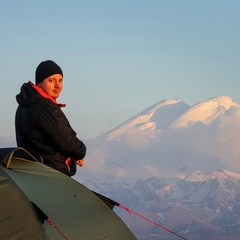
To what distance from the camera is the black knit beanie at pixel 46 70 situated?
933 centimetres

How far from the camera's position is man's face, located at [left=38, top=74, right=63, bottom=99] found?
9.34m

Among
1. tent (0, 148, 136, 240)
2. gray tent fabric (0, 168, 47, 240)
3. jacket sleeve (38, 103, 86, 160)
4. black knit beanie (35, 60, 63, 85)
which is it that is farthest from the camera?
black knit beanie (35, 60, 63, 85)

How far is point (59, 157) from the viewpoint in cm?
A: 927

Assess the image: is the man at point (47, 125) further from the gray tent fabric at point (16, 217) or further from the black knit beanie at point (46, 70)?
the gray tent fabric at point (16, 217)

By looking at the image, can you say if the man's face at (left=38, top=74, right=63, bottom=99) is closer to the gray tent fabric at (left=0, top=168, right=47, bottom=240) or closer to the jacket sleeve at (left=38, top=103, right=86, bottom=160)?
the jacket sleeve at (left=38, top=103, right=86, bottom=160)

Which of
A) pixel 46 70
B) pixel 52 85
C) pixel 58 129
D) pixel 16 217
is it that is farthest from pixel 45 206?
pixel 46 70

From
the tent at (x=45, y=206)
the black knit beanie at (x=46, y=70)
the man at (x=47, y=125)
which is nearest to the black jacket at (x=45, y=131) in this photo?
the man at (x=47, y=125)

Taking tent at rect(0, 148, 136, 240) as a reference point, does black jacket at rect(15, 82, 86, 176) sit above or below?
above

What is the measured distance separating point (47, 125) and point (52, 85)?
677 millimetres

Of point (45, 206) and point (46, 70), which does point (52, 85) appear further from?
point (45, 206)

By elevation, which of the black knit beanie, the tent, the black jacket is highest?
the black knit beanie

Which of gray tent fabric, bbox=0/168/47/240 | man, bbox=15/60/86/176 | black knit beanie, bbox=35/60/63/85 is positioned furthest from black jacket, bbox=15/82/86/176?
gray tent fabric, bbox=0/168/47/240

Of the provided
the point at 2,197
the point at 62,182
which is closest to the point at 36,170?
the point at 62,182

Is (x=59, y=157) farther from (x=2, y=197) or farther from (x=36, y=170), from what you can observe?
(x=2, y=197)
